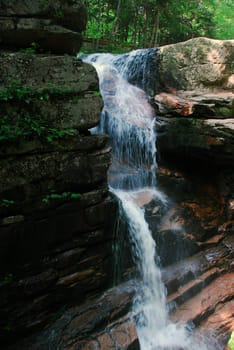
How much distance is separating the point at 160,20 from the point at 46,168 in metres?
15.6

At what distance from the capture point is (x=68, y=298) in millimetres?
4633

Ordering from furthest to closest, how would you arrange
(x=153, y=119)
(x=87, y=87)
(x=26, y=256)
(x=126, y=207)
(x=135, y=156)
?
1. (x=153, y=119)
2. (x=135, y=156)
3. (x=126, y=207)
4. (x=87, y=87)
5. (x=26, y=256)

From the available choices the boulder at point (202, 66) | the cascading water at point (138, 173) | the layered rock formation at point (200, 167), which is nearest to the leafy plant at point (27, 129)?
the cascading water at point (138, 173)

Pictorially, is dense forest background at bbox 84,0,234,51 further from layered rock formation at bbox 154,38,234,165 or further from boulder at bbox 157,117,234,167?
boulder at bbox 157,117,234,167

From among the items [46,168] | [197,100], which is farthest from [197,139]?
[46,168]

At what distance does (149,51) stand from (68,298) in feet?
23.3

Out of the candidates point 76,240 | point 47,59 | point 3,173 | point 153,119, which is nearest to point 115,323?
point 76,240

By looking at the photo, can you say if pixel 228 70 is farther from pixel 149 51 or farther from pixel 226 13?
pixel 226 13

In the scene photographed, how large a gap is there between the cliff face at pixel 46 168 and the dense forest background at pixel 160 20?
11066 mm

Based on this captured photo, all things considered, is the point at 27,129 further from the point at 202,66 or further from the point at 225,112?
the point at 202,66

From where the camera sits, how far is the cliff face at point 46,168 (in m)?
3.91

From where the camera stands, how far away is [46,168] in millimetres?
4141

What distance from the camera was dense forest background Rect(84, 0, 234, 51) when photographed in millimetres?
14992

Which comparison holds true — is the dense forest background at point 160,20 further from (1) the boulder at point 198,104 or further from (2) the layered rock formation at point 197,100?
(1) the boulder at point 198,104
